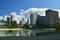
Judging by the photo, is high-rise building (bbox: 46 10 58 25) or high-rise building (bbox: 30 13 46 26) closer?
high-rise building (bbox: 46 10 58 25)

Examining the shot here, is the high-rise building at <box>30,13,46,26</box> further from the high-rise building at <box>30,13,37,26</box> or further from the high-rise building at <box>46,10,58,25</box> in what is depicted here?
the high-rise building at <box>46,10,58,25</box>

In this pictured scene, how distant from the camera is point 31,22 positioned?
6693 inches

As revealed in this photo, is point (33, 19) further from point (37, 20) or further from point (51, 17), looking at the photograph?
point (51, 17)

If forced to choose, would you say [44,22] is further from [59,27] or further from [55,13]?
[59,27]

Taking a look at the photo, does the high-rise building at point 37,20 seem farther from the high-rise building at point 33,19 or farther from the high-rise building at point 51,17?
the high-rise building at point 51,17

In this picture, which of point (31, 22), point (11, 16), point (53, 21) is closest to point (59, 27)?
point (53, 21)

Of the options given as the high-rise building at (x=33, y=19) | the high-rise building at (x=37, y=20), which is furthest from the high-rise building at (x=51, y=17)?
the high-rise building at (x=33, y=19)

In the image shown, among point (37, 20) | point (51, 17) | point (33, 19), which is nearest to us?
point (51, 17)

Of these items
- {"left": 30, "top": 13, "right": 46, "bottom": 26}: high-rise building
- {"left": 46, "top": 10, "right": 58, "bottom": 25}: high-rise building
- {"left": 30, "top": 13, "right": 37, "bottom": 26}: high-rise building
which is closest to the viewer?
{"left": 46, "top": 10, "right": 58, "bottom": 25}: high-rise building

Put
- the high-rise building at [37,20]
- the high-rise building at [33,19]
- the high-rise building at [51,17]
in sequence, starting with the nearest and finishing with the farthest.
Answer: the high-rise building at [51,17], the high-rise building at [37,20], the high-rise building at [33,19]

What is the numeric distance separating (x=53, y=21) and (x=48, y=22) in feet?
16.4

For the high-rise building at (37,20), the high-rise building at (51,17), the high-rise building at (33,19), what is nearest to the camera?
the high-rise building at (51,17)

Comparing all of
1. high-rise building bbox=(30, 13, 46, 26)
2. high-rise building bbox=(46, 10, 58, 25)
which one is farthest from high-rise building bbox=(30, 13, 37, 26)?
high-rise building bbox=(46, 10, 58, 25)

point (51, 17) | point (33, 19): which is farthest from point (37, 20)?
point (51, 17)
